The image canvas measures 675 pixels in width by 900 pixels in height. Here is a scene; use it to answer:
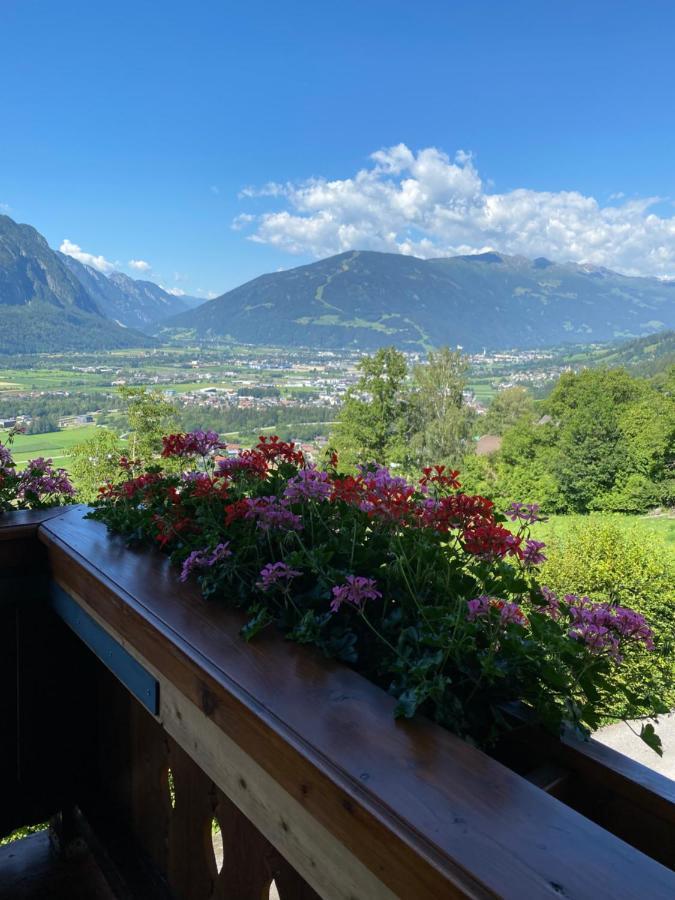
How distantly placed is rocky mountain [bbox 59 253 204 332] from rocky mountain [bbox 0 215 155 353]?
8961mm

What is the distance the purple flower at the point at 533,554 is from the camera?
28.5 inches

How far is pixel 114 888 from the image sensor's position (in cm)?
120

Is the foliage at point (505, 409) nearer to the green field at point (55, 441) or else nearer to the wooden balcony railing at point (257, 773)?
the green field at point (55, 441)

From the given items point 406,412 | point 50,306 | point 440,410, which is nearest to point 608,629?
point 406,412

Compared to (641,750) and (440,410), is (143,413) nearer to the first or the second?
(641,750)

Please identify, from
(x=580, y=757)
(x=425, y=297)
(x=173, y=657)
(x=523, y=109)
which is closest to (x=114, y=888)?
(x=173, y=657)

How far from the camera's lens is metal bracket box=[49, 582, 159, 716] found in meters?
0.84

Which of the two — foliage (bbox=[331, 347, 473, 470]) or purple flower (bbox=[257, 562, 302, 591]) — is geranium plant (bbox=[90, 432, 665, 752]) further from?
foliage (bbox=[331, 347, 473, 470])

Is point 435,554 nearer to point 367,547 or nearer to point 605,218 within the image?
point 367,547

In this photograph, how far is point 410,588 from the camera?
2.22 feet

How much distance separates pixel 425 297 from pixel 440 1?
67.1 meters

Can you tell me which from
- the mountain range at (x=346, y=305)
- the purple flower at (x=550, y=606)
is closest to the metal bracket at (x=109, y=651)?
the purple flower at (x=550, y=606)

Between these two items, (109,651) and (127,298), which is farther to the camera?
(127,298)

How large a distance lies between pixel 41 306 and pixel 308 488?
6189 centimetres
